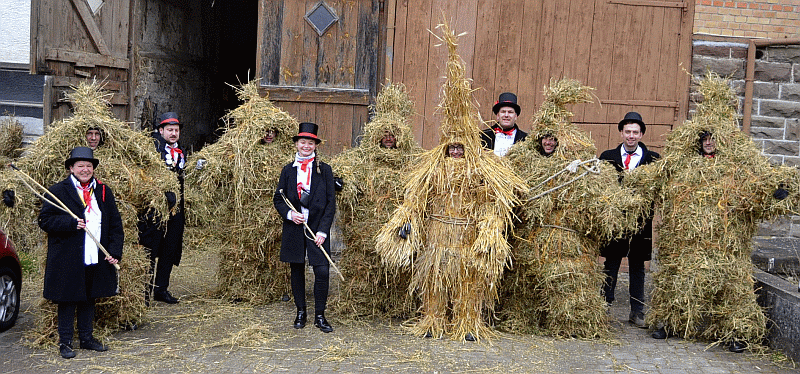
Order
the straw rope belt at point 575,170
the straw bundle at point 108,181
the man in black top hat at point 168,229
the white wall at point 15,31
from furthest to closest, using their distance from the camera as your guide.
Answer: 1. the white wall at point 15,31
2. the man in black top hat at point 168,229
3. the straw rope belt at point 575,170
4. the straw bundle at point 108,181

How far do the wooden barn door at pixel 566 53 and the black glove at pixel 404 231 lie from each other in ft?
11.8

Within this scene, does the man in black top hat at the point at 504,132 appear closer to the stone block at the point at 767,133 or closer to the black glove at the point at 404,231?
the black glove at the point at 404,231

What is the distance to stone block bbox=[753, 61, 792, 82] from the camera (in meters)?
9.77

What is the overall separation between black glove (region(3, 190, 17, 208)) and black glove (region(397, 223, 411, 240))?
315 cm

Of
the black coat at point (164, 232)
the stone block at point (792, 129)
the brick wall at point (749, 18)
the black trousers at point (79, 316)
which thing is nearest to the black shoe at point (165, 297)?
the black coat at point (164, 232)

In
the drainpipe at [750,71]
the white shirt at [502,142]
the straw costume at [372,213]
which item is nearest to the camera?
the straw costume at [372,213]

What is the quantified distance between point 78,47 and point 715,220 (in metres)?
7.81

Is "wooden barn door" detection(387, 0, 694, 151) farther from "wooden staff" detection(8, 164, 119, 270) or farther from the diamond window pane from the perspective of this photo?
Result: "wooden staff" detection(8, 164, 119, 270)

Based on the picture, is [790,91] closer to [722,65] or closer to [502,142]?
[722,65]

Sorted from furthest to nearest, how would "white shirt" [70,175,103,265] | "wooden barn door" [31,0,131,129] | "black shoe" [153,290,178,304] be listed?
"wooden barn door" [31,0,131,129], "black shoe" [153,290,178,304], "white shirt" [70,175,103,265]

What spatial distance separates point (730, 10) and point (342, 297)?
6.23 m

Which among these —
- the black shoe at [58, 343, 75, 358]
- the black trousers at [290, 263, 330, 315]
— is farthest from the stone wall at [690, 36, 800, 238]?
the black shoe at [58, 343, 75, 358]

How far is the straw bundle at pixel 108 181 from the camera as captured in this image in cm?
643

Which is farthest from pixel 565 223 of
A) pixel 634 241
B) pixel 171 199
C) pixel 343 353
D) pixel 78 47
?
pixel 78 47
